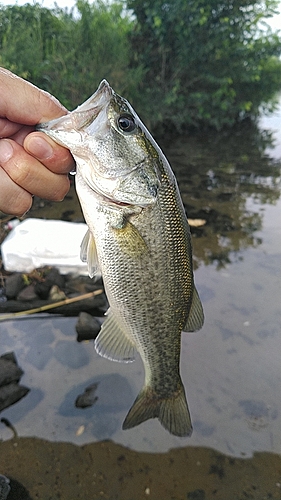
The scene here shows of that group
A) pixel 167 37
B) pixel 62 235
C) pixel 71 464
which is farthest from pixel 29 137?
pixel 167 37

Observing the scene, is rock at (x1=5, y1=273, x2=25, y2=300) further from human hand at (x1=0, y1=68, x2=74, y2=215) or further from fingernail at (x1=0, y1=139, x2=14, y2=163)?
fingernail at (x1=0, y1=139, x2=14, y2=163)

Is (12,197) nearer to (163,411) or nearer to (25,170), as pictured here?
(25,170)

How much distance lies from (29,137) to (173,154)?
465 inches

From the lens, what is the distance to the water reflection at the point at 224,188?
6168 millimetres

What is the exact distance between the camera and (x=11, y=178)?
1857mm

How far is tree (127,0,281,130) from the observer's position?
1505 cm

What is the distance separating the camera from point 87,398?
327 cm

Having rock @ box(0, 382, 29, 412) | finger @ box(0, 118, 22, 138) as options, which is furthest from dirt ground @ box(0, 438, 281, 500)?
finger @ box(0, 118, 22, 138)

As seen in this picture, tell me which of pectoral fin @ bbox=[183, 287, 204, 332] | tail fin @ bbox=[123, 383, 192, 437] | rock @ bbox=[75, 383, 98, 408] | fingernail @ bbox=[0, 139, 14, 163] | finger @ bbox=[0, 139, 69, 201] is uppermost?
fingernail @ bbox=[0, 139, 14, 163]

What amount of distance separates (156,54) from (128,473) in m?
16.6

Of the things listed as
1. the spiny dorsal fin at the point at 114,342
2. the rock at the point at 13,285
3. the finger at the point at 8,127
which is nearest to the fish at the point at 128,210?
the spiny dorsal fin at the point at 114,342

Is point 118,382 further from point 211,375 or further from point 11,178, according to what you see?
point 11,178

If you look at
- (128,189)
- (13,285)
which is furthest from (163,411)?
(13,285)

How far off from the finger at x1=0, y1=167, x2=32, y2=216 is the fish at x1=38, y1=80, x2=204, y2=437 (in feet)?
0.95
